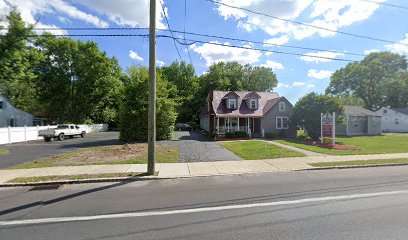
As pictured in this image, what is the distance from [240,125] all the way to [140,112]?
13.3 m

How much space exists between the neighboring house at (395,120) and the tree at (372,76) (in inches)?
420

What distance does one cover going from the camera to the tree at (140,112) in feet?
83.7

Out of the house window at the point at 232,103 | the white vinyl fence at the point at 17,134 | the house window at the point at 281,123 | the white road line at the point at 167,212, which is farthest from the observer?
the house window at the point at 232,103

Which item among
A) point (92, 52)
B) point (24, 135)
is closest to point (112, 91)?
point (92, 52)

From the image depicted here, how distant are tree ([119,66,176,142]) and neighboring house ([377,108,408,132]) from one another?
43669mm

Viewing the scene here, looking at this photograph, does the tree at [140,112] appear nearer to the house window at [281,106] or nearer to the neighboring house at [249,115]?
the neighboring house at [249,115]

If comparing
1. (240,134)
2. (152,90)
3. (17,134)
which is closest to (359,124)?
(240,134)

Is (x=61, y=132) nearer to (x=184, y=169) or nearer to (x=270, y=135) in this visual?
(x=270, y=135)

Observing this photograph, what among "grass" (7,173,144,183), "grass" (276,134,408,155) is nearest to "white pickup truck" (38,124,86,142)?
"grass" (7,173,144,183)

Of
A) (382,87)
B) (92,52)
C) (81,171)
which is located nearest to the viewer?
(81,171)

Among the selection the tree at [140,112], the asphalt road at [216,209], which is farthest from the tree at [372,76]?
the asphalt road at [216,209]

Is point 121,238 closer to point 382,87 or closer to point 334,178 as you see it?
point 334,178

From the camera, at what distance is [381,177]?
371 inches

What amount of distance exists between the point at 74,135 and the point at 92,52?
2021 cm
